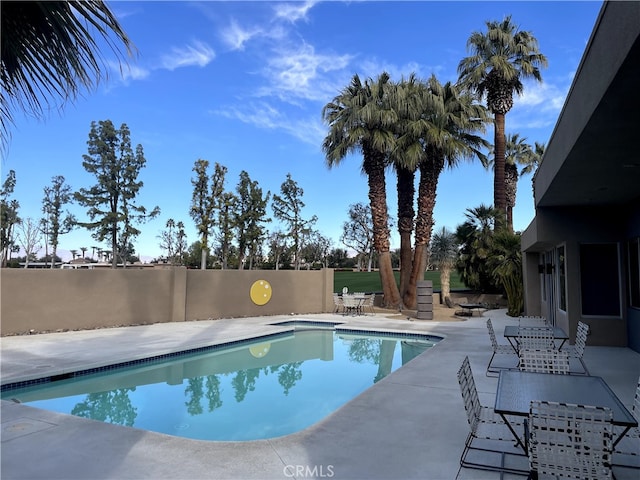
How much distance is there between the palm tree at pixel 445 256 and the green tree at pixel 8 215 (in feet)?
114

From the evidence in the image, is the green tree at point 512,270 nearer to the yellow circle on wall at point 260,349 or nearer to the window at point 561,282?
the window at point 561,282

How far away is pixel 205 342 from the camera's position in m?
10.8

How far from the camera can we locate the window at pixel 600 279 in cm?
973

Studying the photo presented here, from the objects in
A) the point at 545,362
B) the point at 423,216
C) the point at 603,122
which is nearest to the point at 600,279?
the point at 545,362

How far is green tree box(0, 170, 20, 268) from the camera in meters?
35.9

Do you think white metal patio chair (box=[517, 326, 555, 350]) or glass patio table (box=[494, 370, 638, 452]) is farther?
white metal patio chair (box=[517, 326, 555, 350])

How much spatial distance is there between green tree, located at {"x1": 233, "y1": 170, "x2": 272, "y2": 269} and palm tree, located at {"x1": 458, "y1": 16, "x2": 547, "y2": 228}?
1996cm

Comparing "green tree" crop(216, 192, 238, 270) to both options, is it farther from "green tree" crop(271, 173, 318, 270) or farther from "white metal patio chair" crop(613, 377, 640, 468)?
"white metal patio chair" crop(613, 377, 640, 468)

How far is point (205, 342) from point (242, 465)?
24.2ft

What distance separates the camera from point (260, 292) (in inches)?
671

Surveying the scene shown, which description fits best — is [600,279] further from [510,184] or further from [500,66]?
[510,184]

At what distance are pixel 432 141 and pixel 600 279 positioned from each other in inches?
386

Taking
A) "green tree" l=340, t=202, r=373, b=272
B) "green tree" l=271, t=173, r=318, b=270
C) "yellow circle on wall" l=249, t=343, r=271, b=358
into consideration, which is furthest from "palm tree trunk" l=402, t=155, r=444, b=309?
"green tree" l=340, t=202, r=373, b=272

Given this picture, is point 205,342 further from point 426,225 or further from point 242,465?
point 426,225
